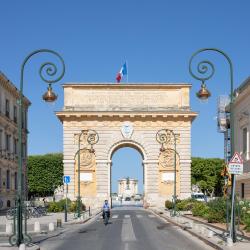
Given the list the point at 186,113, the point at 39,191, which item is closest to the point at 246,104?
the point at 186,113

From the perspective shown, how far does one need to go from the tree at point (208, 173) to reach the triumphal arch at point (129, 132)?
28348mm

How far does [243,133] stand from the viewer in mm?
45938

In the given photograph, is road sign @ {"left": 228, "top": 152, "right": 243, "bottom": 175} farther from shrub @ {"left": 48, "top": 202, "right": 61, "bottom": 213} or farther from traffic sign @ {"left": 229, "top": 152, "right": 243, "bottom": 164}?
shrub @ {"left": 48, "top": 202, "right": 61, "bottom": 213}

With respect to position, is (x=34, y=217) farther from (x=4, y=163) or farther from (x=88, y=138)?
(x=88, y=138)

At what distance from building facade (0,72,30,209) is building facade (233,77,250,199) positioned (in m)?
20.1

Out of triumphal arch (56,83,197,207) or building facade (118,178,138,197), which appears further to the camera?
building facade (118,178,138,197)

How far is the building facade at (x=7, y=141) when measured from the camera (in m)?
48.7

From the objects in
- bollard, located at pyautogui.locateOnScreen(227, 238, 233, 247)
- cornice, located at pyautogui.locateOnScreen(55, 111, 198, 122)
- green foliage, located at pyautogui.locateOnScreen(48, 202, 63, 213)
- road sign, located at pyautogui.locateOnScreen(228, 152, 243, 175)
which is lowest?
green foliage, located at pyautogui.locateOnScreen(48, 202, 63, 213)

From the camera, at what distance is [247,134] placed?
145 ft

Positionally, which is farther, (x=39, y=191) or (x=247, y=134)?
(x=39, y=191)

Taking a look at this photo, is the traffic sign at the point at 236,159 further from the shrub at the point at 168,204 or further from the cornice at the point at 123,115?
the cornice at the point at 123,115

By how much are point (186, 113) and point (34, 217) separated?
75.4 feet

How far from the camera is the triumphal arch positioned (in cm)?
5844

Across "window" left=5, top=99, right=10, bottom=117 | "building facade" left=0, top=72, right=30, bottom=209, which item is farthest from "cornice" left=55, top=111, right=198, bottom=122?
"window" left=5, top=99, right=10, bottom=117
